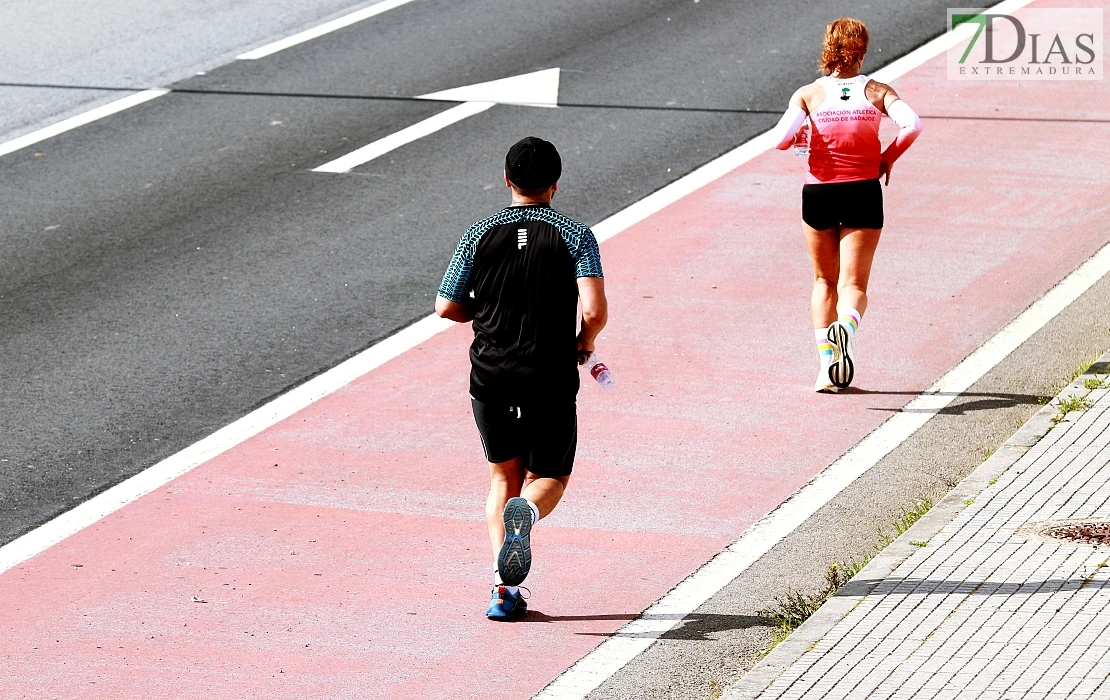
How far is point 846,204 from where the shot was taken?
31.2 ft

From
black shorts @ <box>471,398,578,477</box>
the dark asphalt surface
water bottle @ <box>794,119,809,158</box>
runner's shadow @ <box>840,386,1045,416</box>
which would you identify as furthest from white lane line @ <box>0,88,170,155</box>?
black shorts @ <box>471,398,578,477</box>

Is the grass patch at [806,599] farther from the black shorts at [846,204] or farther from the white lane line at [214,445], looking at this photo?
the white lane line at [214,445]

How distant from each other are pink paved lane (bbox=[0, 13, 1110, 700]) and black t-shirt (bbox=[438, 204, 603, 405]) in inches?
39.6

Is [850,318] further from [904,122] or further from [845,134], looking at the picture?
[904,122]

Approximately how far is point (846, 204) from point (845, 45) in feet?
2.89

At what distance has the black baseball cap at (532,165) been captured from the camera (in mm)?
6520

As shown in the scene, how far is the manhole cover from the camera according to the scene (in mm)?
7010

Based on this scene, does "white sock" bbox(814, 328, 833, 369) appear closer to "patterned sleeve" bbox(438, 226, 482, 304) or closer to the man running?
the man running

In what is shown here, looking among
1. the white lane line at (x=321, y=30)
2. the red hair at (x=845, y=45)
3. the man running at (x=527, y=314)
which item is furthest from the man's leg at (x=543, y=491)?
the white lane line at (x=321, y=30)

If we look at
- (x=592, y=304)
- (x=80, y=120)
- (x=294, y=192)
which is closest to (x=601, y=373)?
(x=592, y=304)

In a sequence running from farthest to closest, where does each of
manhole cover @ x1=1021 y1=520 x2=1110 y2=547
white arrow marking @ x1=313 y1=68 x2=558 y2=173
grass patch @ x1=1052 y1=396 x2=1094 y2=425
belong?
1. white arrow marking @ x1=313 y1=68 x2=558 y2=173
2. grass patch @ x1=1052 y1=396 x2=1094 y2=425
3. manhole cover @ x1=1021 y1=520 x2=1110 y2=547

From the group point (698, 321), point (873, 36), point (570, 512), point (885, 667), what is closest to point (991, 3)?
point (873, 36)

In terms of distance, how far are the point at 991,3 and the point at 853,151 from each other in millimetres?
11078

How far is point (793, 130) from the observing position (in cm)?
923
